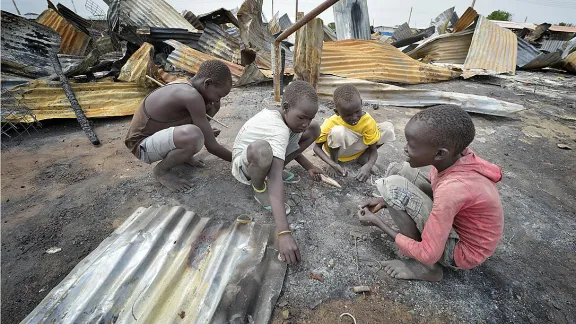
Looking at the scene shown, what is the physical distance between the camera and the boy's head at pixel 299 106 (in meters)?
1.78

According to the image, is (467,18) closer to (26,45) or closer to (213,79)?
(213,79)

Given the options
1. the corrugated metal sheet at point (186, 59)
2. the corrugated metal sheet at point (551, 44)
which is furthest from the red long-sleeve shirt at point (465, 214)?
the corrugated metal sheet at point (551, 44)

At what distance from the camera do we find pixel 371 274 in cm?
155

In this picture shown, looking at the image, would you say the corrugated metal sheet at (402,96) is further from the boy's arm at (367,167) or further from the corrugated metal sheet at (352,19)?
the corrugated metal sheet at (352,19)

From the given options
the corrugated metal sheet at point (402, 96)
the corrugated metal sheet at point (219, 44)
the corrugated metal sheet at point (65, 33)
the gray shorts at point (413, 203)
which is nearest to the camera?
the gray shorts at point (413, 203)

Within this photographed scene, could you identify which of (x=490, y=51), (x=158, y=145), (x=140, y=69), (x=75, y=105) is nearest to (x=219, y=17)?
(x=140, y=69)

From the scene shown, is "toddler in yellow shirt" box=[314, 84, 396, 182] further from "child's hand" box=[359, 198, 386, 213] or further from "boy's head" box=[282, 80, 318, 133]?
"child's hand" box=[359, 198, 386, 213]

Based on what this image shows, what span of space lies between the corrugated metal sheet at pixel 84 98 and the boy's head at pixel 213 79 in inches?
94.6

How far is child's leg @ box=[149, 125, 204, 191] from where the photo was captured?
2.08m

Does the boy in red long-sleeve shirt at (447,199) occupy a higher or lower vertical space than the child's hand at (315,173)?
higher

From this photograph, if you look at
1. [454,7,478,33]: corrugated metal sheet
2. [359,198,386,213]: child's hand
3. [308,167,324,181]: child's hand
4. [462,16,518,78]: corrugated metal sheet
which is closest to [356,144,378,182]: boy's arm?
[308,167,324,181]: child's hand

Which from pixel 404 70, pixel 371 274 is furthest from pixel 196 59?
pixel 371 274

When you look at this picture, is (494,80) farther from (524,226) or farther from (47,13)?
(47,13)

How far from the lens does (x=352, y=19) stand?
655cm
